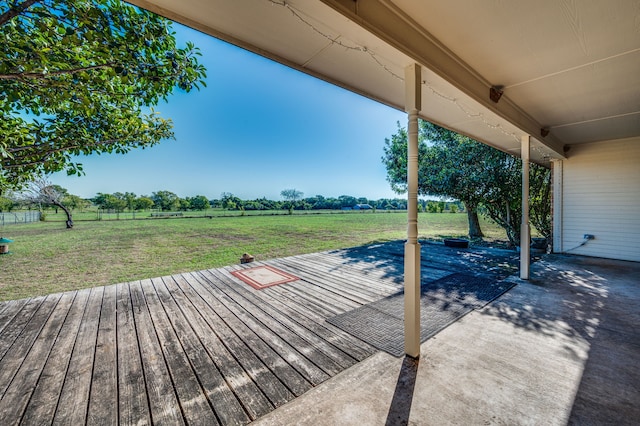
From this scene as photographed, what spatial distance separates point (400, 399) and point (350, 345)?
0.64 meters

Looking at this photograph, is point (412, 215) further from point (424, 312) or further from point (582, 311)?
point (582, 311)

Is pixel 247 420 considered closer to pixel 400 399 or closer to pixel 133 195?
pixel 400 399

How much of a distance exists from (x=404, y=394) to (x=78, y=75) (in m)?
4.21

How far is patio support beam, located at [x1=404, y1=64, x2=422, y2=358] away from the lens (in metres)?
1.95

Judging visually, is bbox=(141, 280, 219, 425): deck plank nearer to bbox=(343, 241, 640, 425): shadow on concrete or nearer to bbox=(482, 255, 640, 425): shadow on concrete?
bbox=(343, 241, 640, 425): shadow on concrete

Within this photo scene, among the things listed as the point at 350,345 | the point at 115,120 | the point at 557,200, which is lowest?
the point at 350,345

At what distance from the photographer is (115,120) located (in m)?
3.55

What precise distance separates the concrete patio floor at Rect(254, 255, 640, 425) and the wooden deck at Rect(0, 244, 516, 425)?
234 mm

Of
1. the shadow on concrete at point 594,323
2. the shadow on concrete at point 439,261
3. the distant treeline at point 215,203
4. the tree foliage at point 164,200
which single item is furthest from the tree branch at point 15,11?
the tree foliage at point 164,200

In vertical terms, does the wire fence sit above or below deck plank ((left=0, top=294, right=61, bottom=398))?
above

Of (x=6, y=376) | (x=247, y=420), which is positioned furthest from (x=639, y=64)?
(x=6, y=376)

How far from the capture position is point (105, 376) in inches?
66.9

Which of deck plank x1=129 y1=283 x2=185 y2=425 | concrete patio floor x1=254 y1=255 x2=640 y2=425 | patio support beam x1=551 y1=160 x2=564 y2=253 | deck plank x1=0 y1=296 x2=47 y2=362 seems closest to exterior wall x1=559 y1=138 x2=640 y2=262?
patio support beam x1=551 y1=160 x2=564 y2=253

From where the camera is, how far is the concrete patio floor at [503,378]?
1.36 m
